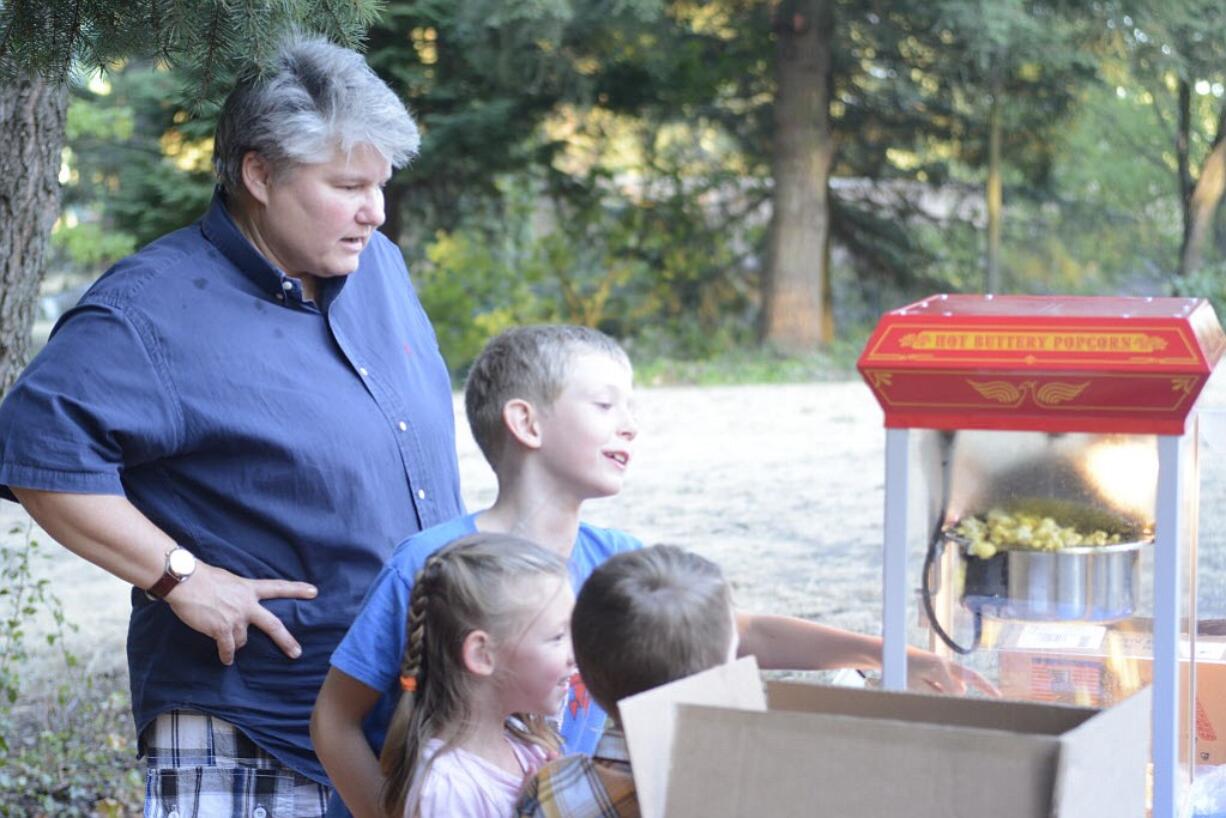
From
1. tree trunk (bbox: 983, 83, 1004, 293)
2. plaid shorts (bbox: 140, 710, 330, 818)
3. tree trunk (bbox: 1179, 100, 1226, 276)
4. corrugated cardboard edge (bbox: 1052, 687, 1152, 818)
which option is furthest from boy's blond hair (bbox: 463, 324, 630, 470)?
tree trunk (bbox: 1179, 100, 1226, 276)

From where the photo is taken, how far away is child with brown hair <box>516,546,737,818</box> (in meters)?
1.52

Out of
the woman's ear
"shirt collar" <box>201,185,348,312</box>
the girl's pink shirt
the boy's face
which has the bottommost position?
the girl's pink shirt

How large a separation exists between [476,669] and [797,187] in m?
13.0

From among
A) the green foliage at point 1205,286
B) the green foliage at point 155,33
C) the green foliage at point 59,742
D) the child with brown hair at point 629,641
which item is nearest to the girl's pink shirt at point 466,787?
the child with brown hair at point 629,641

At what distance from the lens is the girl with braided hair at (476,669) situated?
1.74 m

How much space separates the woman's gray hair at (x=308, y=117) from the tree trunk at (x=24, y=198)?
1.65 metres

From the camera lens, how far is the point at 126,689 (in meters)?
4.92

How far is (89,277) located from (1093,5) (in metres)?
11.5

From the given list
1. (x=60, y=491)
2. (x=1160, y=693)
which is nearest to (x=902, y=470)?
(x=1160, y=693)

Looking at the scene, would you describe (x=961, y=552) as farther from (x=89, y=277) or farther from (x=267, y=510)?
(x=89, y=277)

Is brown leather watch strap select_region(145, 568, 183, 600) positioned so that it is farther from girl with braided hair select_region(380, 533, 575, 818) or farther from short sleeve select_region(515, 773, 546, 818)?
short sleeve select_region(515, 773, 546, 818)

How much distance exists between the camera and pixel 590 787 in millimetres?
1552

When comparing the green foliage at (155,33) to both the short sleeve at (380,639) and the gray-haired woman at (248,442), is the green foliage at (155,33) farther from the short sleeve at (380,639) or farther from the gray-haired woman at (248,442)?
the short sleeve at (380,639)

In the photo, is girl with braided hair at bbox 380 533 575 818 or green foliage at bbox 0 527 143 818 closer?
girl with braided hair at bbox 380 533 575 818
